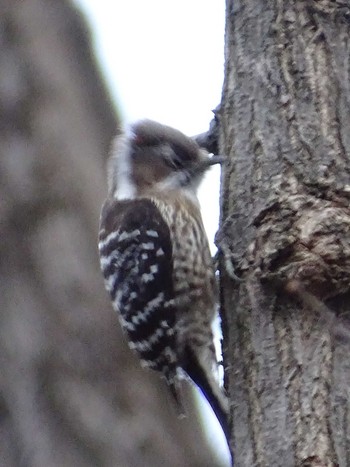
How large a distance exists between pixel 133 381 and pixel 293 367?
150cm

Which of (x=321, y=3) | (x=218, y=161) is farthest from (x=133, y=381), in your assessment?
(x=321, y=3)

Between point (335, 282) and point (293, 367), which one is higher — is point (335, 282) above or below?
above

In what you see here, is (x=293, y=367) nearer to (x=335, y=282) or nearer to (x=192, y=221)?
(x=335, y=282)

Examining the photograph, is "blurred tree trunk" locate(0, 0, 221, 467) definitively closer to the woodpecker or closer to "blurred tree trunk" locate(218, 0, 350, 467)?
the woodpecker

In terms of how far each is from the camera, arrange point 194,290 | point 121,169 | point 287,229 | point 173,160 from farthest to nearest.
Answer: point 121,169
point 173,160
point 194,290
point 287,229

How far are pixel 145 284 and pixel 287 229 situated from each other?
129 cm

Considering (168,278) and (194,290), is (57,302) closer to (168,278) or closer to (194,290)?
(168,278)

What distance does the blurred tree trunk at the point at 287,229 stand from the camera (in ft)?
10.8

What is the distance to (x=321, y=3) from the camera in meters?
4.02

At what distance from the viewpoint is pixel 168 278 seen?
15.3 feet

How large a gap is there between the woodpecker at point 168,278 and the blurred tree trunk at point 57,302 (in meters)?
0.15

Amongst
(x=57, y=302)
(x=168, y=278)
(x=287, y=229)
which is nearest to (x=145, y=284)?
(x=168, y=278)

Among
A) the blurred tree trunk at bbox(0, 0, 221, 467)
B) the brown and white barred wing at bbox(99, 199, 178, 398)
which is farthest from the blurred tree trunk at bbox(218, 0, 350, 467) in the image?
the blurred tree trunk at bbox(0, 0, 221, 467)

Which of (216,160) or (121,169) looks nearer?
(216,160)
